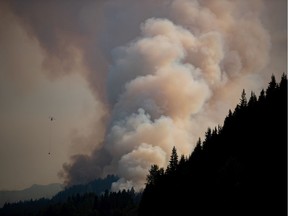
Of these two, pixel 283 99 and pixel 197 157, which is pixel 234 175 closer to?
pixel 283 99

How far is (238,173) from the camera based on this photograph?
78.7m

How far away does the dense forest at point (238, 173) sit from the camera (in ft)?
232

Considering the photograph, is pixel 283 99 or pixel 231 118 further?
pixel 231 118

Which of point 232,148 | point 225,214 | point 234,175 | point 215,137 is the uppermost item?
point 215,137

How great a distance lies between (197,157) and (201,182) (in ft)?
76.1

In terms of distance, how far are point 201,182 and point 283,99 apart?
29704 mm

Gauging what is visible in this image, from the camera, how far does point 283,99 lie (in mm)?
95375

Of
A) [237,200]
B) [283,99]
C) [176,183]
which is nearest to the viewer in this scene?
[237,200]

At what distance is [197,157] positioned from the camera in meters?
121

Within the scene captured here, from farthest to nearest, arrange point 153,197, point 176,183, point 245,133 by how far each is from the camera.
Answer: point 153,197, point 176,183, point 245,133

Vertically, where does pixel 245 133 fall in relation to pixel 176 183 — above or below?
above

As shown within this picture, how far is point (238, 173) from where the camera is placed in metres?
78.7

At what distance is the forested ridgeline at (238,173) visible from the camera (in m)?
70.9

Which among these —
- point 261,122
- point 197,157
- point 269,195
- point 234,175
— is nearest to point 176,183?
point 197,157
